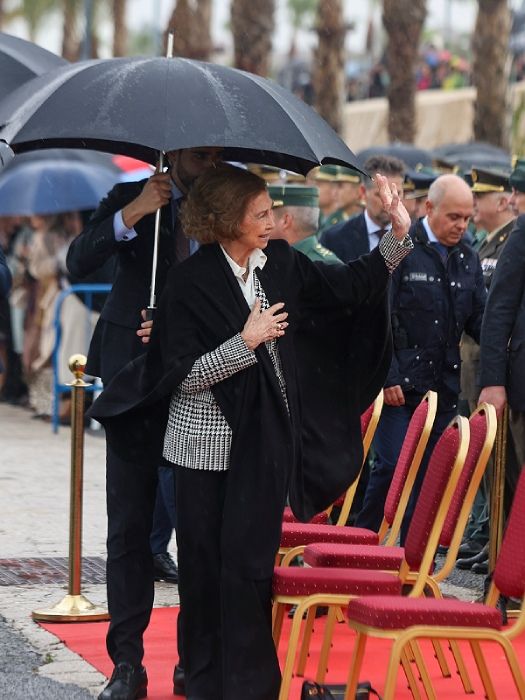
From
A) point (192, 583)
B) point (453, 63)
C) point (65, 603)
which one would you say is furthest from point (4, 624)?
point (453, 63)

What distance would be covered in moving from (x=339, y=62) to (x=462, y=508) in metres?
21.3

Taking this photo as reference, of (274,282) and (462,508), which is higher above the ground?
(274,282)

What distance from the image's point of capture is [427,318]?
8438 mm

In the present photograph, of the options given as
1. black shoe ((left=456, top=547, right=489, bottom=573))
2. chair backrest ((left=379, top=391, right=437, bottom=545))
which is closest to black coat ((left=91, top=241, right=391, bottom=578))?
chair backrest ((left=379, top=391, right=437, bottom=545))

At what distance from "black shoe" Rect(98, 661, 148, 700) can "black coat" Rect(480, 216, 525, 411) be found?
259 cm

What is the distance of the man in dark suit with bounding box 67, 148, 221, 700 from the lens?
5996 mm

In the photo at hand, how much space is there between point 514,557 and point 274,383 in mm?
991

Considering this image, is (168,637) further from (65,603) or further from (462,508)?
(462,508)

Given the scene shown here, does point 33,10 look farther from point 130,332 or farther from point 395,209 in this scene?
point 395,209

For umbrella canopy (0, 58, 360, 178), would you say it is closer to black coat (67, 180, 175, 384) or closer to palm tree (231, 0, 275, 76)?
black coat (67, 180, 175, 384)

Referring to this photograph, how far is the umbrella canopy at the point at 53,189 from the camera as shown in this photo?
14391 mm

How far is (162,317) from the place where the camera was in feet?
18.6

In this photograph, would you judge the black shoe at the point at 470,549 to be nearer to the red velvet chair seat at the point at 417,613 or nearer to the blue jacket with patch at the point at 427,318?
the blue jacket with patch at the point at 427,318

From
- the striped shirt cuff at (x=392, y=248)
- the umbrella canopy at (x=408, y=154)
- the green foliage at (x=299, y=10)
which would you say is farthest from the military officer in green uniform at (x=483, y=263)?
the green foliage at (x=299, y=10)
